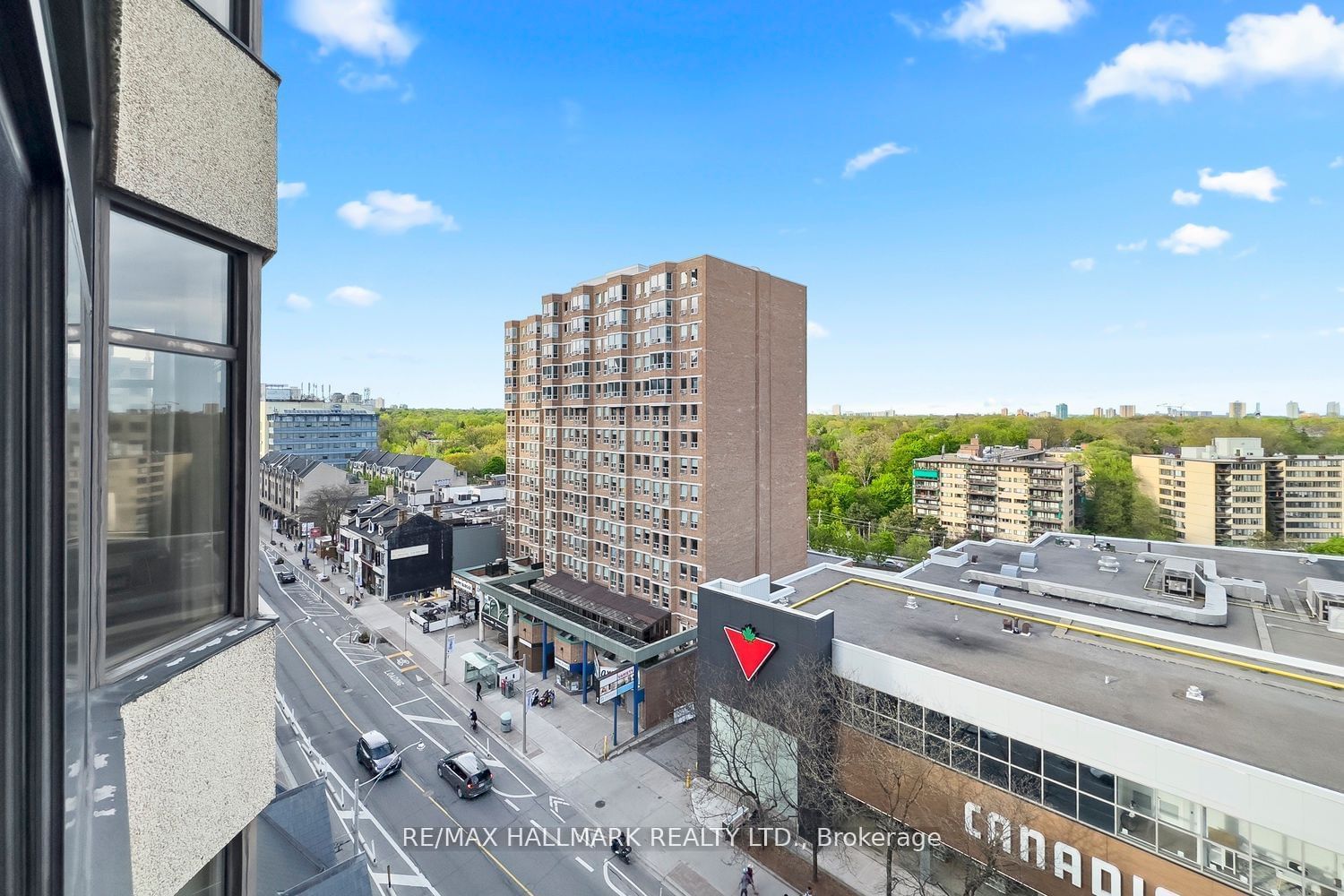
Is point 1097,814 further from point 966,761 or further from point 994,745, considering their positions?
point 966,761

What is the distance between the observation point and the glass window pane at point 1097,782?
15070mm

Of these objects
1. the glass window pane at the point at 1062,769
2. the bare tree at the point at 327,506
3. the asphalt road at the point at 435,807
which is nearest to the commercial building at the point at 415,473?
the bare tree at the point at 327,506

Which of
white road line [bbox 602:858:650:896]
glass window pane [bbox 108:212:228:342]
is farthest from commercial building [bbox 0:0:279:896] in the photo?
white road line [bbox 602:858:650:896]

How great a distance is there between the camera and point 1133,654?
19.2 metres

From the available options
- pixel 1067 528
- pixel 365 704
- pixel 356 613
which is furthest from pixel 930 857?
pixel 1067 528

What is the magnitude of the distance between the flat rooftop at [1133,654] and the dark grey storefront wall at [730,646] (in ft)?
6.25

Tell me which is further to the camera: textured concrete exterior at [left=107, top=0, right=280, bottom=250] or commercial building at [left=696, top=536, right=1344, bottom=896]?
commercial building at [left=696, top=536, right=1344, bottom=896]

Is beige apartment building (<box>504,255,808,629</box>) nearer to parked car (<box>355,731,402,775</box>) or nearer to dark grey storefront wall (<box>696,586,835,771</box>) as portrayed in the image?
dark grey storefront wall (<box>696,586,835,771</box>)

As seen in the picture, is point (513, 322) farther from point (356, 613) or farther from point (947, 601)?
point (947, 601)

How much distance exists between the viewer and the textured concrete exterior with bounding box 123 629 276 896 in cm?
305

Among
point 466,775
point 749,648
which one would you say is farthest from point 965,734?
point 466,775

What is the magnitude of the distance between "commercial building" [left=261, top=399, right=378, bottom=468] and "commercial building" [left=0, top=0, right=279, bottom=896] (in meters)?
101

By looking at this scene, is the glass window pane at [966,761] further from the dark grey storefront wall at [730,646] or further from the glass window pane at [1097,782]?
the dark grey storefront wall at [730,646]

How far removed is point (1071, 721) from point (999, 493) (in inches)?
2320
